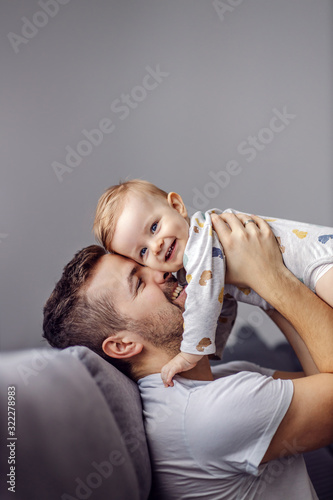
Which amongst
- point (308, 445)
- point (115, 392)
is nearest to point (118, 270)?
point (115, 392)

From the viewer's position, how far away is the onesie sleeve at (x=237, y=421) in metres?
1.11

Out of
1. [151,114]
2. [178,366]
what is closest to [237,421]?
[178,366]

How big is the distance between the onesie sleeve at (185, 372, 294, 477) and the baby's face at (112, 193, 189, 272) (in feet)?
1.20

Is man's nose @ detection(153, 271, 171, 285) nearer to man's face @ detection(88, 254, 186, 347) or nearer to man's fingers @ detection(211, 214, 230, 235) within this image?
man's face @ detection(88, 254, 186, 347)

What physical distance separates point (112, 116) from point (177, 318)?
2.95ft

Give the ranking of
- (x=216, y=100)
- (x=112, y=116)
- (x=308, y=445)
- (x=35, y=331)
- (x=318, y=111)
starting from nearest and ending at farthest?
(x=308, y=445), (x=35, y=331), (x=112, y=116), (x=216, y=100), (x=318, y=111)

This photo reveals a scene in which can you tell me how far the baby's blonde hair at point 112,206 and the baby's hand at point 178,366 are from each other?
0.38m

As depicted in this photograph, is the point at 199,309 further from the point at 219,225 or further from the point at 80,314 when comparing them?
the point at 80,314

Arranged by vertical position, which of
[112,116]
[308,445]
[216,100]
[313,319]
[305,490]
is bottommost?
[305,490]

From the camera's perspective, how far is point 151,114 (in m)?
1.98

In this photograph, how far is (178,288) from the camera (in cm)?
141

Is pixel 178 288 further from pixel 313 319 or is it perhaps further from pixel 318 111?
pixel 318 111

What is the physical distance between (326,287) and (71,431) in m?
0.73

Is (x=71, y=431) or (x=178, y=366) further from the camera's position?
(x=178, y=366)
